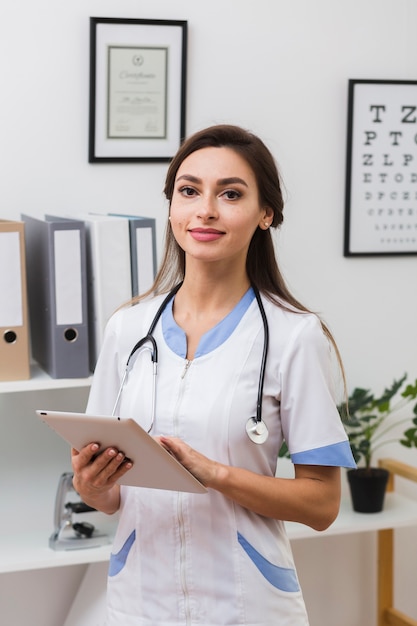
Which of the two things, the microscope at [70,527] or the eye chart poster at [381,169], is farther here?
the eye chart poster at [381,169]

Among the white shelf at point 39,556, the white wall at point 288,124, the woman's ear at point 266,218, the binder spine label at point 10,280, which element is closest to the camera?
the woman's ear at point 266,218

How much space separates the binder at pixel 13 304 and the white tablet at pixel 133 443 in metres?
0.71

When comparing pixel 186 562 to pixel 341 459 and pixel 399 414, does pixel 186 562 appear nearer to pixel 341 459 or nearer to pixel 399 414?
pixel 341 459

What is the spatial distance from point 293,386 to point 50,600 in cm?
128

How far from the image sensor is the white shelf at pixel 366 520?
7.38 ft

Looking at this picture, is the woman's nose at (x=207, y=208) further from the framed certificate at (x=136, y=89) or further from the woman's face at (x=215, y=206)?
the framed certificate at (x=136, y=89)

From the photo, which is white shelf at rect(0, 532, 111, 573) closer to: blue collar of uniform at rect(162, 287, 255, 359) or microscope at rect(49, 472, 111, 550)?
microscope at rect(49, 472, 111, 550)

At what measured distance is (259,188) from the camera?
148 cm

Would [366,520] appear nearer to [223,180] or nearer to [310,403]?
[310,403]

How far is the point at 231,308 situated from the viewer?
149 centimetres

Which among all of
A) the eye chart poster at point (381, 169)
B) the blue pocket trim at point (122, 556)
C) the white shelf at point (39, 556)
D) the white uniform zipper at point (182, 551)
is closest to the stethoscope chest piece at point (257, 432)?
the white uniform zipper at point (182, 551)

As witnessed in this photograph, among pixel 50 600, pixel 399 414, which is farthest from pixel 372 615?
pixel 50 600

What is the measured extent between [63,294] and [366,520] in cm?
96

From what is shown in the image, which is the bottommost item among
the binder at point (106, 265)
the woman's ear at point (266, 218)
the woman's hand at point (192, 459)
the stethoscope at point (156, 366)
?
the woman's hand at point (192, 459)
